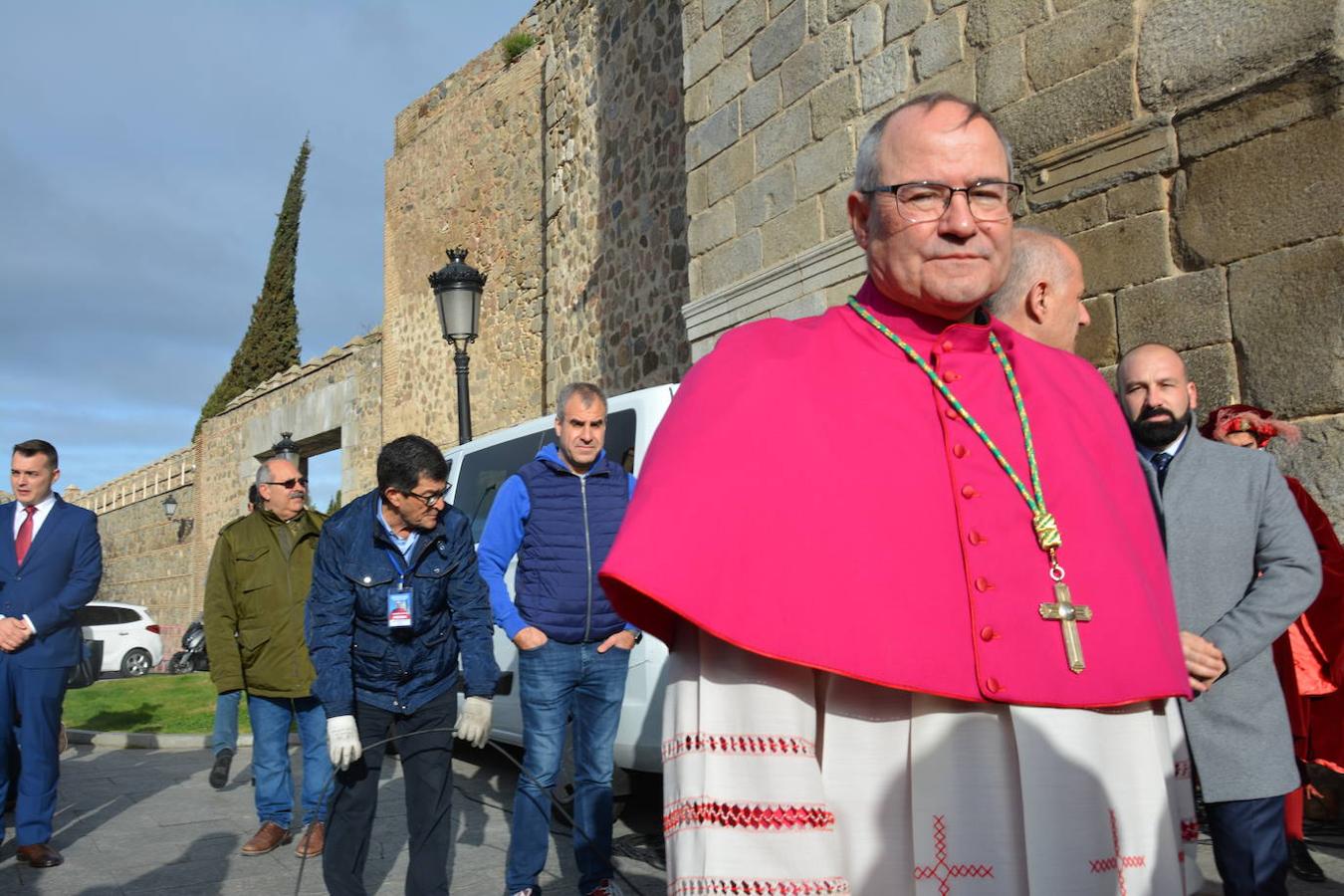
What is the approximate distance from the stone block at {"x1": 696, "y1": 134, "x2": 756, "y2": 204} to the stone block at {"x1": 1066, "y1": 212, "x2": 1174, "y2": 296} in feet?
8.38

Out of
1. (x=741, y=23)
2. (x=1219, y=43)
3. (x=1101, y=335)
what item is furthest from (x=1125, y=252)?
(x=741, y=23)

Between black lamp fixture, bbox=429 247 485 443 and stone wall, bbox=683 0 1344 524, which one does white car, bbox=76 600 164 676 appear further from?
stone wall, bbox=683 0 1344 524

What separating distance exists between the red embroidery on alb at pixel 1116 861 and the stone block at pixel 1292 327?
3373 mm

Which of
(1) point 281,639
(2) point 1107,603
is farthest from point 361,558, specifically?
(2) point 1107,603

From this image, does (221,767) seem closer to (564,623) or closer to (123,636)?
(564,623)

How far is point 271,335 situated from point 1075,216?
27779mm

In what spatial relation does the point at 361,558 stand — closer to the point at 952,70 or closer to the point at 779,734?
the point at 779,734

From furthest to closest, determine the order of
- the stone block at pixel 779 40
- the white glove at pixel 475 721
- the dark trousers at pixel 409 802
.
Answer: the stone block at pixel 779 40
the white glove at pixel 475 721
the dark trousers at pixel 409 802

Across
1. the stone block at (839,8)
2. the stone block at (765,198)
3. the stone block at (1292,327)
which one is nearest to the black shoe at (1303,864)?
the stone block at (1292,327)

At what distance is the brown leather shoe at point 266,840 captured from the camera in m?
5.71

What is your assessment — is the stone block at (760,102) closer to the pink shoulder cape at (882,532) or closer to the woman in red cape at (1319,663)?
the woman in red cape at (1319,663)

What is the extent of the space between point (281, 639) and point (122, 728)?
599 cm

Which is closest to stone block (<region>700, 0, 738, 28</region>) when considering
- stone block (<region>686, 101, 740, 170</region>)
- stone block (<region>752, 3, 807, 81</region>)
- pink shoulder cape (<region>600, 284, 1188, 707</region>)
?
stone block (<region>752, 3, 807, 81</region>)

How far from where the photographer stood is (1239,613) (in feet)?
9.90
